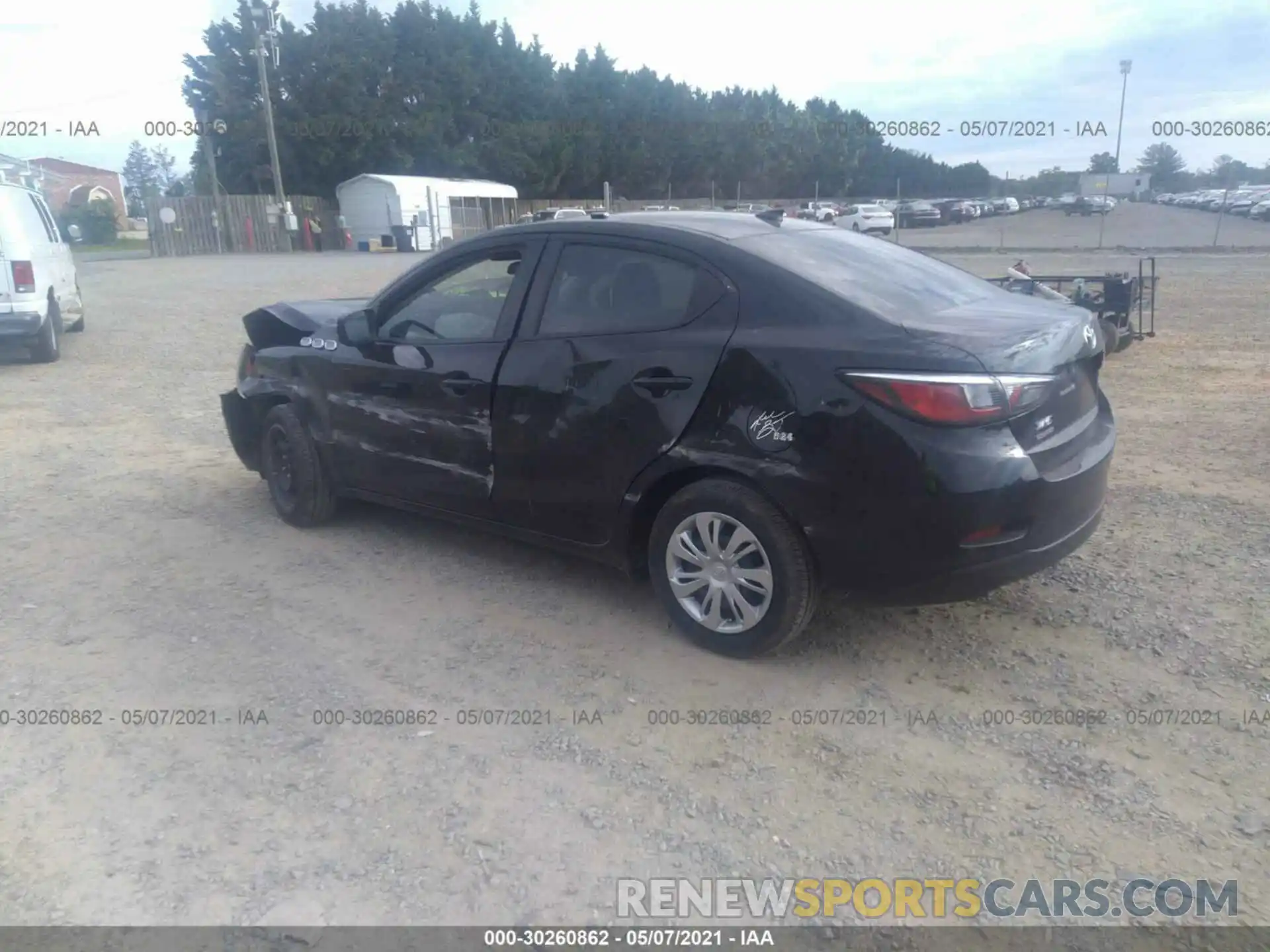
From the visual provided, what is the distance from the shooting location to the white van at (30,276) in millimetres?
10797

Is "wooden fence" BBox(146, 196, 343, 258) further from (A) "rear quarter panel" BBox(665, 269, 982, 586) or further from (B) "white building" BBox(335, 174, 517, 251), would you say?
(A) "rear quarter panel" BBox(665, 269, 982, 586)

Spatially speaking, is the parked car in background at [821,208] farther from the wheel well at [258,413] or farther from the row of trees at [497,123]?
the wheel well at [258,413]

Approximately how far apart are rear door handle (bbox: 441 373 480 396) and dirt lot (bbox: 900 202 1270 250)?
89.1 feet

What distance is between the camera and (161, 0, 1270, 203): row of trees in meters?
47.4

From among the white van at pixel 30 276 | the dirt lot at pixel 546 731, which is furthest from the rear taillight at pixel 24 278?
the dirt lot at pixel 546 731

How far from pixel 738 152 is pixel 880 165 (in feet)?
28.3

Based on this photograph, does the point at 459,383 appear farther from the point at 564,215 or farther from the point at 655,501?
the point at 564,215

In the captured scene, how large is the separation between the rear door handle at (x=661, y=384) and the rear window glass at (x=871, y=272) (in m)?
0.58

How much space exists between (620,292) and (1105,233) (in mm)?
34238

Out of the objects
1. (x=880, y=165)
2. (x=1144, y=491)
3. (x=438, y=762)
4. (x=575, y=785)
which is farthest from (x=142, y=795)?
(x=880, y=165)

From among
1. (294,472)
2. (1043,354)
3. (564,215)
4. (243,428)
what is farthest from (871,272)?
(564,215)

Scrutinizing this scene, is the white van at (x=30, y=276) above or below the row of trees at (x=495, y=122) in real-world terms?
below

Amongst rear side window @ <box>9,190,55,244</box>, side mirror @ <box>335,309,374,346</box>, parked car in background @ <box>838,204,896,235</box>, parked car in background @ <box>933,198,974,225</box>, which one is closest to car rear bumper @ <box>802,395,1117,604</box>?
side mirror @ <box>335,309,374,346</box>

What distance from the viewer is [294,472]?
5.41m
